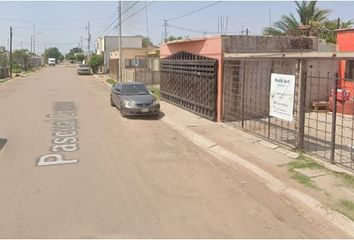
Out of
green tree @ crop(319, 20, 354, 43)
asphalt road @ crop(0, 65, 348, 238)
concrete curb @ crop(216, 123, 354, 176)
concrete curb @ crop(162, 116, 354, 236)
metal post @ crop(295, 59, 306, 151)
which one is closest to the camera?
asphalt road @ crop(0, 65, 348, 238)

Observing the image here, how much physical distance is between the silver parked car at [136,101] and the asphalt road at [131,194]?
367 centimetres

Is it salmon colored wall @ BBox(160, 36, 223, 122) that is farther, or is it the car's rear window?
the car's rear window

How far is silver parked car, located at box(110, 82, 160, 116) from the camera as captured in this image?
666 inches

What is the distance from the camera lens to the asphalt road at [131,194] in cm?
589

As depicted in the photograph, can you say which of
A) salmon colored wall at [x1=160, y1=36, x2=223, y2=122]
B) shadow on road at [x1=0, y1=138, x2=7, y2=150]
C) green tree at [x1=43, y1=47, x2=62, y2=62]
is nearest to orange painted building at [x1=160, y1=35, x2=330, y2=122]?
salmon colored wall at [x1=160, y1=36, x2=223, y2=122]

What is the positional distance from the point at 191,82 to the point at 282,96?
282 inches

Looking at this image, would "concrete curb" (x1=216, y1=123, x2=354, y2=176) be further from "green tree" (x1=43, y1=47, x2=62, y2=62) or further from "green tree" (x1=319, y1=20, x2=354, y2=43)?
"green tree" (x1=43, y1=47, x2=62, y2=62)

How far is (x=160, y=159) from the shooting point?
33.4 ft

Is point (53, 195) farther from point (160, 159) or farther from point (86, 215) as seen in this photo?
point (160, 159)

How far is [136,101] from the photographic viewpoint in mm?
17031

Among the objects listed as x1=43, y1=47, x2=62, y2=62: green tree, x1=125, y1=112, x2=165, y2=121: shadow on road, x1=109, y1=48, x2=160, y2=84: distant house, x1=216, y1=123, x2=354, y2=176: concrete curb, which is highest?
x1=43, y1=47, x2=62, y2=62: green tree

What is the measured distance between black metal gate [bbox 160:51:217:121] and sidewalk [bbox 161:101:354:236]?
78.6 inches

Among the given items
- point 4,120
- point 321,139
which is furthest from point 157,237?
point 4,120

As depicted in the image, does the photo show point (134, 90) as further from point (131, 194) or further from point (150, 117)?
point (131, 194)
